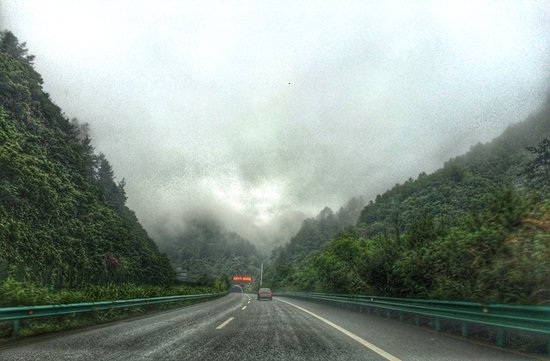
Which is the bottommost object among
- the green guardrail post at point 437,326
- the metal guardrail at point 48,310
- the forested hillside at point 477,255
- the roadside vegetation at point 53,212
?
the green guardrail post at point 437,326

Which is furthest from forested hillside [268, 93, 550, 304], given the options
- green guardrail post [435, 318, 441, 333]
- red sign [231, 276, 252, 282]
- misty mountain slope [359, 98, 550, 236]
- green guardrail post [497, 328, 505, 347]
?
red sign [231, 276, 252, 282]

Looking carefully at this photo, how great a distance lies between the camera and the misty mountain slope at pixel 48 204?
133 feet

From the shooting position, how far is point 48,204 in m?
48.4

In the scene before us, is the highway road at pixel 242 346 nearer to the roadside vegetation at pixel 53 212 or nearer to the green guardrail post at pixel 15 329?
the green guardrail post at pixel 15 329

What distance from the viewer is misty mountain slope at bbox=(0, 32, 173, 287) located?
40.7 m

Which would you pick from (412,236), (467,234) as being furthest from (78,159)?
(467,234)

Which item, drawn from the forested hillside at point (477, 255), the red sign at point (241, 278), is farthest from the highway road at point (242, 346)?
the red sign at point (241, 278)

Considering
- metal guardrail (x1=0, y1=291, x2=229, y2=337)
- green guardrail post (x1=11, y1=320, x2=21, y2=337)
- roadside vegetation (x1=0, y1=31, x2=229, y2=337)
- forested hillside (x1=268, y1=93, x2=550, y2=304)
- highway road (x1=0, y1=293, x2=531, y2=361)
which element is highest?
roadside vegetation (x1=0, y1=31, x2=229, y2=337)

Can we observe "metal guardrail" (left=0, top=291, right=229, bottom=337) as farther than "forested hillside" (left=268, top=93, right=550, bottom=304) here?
No

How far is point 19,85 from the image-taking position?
5594 centimetres

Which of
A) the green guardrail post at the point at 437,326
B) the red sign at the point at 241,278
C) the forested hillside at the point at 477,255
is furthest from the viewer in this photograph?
the red sign at the point at 241,278

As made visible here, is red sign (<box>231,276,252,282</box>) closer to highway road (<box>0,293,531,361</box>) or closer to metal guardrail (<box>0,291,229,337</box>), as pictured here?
metal guardrail (<box>0,291,229,337</box>)

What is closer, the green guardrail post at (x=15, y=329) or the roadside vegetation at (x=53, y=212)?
the green guardrail post at (x=15, y=329)

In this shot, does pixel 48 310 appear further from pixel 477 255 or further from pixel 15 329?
pixel 477 255
